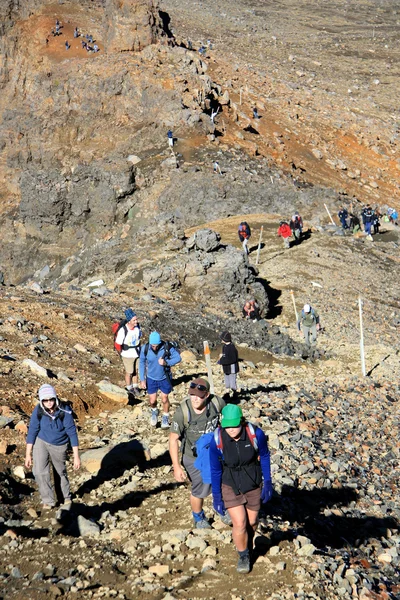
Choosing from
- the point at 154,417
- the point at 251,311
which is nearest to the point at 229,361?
the point at 154,417

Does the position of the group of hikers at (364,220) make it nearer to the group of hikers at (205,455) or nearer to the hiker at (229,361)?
the hiker at (229,361)

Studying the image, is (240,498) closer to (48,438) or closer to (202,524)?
(202,524)

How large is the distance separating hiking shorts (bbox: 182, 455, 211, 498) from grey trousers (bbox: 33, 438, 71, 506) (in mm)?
1528

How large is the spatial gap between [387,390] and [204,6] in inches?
3404

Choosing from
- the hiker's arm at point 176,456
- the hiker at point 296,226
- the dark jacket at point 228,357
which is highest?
the hiker's arm at point 176,456

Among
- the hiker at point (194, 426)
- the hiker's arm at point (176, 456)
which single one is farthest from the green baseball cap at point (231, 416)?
the hiker's arm at point (176, 456)

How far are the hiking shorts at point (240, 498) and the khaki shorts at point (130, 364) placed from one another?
6.44 metres

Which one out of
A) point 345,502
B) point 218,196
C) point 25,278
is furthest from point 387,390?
point 25,278

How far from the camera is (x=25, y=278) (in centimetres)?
4244

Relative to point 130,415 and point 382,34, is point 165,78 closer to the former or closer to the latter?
point 130,415

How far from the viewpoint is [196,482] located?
327 inches

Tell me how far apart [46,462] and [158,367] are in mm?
3266

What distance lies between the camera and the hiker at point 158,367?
1170 cm

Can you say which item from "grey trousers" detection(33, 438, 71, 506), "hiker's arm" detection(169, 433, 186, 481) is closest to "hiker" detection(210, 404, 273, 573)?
"hiker's arm" detection(169, 433, 186, 481)
